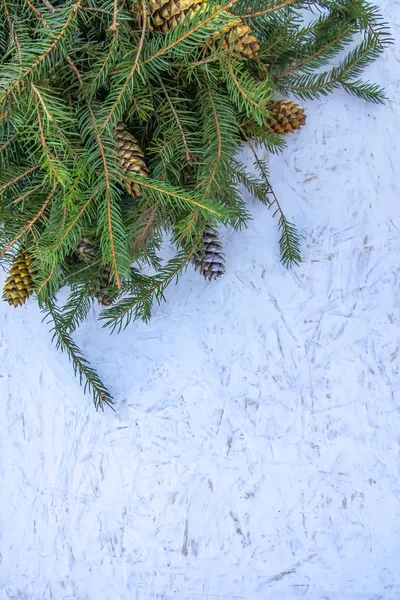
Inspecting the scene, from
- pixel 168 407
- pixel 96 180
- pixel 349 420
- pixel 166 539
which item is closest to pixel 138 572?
pixel 166 539

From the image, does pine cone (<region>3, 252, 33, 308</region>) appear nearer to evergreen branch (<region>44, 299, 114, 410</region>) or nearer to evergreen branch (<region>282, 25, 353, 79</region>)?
evergreen branch (<region>44, 299, 114, 410</region>)

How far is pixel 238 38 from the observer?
1.78 feet

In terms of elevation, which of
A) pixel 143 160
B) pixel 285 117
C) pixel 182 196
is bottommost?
pixel 182 196

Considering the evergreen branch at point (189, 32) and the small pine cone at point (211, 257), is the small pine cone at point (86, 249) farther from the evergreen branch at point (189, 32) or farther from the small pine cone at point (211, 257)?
the evergreen branch at point (189, 32)

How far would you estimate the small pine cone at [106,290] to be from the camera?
754mm

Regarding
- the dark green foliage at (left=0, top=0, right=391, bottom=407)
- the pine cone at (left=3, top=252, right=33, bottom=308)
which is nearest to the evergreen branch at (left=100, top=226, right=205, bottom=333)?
the dark green foliage at (left=0, top=0, right=391, bottom=407)

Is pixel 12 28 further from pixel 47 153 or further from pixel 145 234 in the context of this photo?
pixel 145 234

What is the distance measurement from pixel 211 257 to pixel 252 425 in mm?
266

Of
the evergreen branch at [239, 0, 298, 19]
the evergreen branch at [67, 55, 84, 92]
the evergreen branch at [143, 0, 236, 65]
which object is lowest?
the evergreen branch at [143, 0, 236, 65]

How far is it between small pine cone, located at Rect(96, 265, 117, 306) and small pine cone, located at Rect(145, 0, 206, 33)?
0.33 m

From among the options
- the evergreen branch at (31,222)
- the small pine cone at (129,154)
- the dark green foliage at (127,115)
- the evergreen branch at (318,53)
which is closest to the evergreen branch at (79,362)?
the dark green foliage at (127,115)

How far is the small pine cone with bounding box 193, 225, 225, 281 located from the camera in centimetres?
77

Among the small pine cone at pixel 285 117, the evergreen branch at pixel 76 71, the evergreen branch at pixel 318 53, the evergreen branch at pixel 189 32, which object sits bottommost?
the evergreen branch at pixel 189 32

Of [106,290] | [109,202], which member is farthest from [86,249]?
[109,202]
